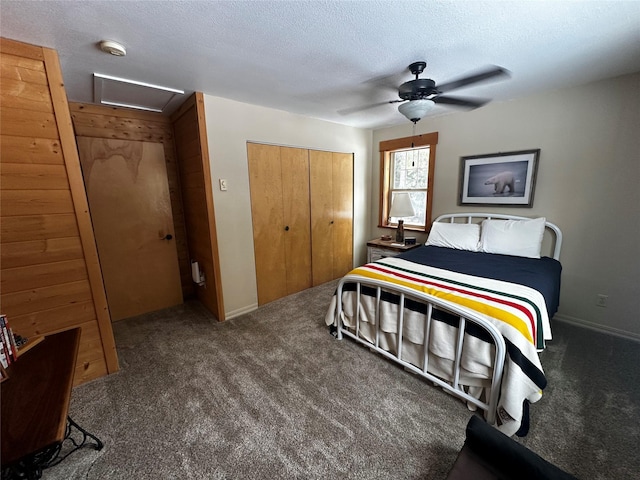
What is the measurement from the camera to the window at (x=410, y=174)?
11.3 feet

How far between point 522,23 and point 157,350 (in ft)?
11.8

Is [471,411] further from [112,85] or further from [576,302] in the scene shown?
[112,85]

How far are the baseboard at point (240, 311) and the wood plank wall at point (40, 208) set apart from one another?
3.98ft

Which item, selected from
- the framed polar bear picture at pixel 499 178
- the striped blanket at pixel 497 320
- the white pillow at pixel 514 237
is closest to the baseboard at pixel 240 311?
the striped blanket at pixel 497 320

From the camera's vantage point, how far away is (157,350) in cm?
232

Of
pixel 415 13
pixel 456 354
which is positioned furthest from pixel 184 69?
pixel 456 354

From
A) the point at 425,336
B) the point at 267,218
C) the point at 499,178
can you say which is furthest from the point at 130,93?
the point at 499,178

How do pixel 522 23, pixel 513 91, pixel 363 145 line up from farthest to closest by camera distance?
pixel 363 145 < pixel 513 91 < pixel 522 23

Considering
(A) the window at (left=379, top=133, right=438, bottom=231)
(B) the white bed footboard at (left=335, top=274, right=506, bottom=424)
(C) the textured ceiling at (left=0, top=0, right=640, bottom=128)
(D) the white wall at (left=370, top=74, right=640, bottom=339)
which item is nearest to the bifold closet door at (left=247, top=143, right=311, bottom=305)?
(C) the textured ceiling at (left=0, top=0, right=640, bottom=128)

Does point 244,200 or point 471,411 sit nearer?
point 471,411

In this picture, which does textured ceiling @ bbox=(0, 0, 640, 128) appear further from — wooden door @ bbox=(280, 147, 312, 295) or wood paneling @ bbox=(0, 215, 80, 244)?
wood paneling @ bbox=(0, 215, 80, 244)

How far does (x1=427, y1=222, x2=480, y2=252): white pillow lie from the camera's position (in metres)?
2.87

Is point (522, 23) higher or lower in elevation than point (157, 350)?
higher

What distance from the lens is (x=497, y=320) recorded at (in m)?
1.46
